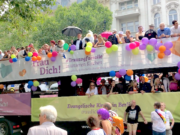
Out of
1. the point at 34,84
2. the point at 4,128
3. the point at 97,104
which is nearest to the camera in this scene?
the point at 97,104

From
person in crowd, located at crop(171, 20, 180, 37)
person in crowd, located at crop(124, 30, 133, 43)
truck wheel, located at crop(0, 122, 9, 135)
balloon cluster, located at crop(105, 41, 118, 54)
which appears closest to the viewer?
person in crowd, located at crop(171, 20, 180, 37)

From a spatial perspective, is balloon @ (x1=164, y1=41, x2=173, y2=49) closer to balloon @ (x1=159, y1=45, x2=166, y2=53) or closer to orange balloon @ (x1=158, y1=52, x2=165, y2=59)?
balloon @ (x1=159, y1=45, x2=166, y2=53)

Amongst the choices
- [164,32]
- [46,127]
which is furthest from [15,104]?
[46,127]

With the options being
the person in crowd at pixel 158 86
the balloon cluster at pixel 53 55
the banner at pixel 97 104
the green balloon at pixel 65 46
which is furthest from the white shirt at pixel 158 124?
the balloon cluster at pixel 53 55

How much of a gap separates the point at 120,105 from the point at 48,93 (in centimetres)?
393

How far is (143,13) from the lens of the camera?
3438 centimetres

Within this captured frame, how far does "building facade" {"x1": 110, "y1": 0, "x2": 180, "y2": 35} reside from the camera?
105 feet

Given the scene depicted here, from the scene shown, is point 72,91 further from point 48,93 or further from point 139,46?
point 139,46

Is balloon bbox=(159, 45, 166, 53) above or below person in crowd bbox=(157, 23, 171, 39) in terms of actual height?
below

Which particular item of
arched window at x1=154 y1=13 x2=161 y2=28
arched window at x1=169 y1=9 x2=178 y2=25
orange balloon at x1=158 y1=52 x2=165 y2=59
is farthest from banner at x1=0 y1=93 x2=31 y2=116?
arched window at x1=154 y1=13 x2=161 y2=28

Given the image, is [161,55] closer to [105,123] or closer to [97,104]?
[97,104]

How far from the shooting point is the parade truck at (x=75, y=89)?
24.2ft

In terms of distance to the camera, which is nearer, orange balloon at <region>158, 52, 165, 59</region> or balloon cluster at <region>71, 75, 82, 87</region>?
orange balloon at <region>158, 52, 165, 59</region>

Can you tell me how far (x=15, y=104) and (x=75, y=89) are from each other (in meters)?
2.86
